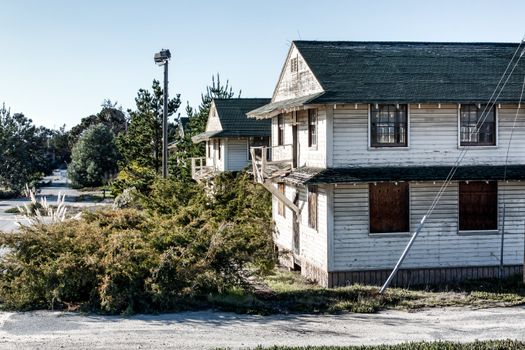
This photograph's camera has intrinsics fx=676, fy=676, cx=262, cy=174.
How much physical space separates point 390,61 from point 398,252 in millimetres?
6707

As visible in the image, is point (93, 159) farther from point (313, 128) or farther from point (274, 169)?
point (313, 128)

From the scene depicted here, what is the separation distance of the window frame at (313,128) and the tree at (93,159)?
188ft

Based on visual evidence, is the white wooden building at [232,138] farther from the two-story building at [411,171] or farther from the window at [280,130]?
the two-story building at [411,171]

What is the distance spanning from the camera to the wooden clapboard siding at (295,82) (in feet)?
74.7

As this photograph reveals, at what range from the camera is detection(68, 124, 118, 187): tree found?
3041 inches

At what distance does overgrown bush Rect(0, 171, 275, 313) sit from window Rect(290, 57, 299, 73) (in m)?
7.54

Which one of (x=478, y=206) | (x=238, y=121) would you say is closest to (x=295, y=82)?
(x=478, y=206)

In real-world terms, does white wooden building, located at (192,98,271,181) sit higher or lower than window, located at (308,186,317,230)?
higher

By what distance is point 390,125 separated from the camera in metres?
21.2

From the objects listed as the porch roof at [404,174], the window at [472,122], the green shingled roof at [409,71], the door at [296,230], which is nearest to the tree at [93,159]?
the door at [296,230]

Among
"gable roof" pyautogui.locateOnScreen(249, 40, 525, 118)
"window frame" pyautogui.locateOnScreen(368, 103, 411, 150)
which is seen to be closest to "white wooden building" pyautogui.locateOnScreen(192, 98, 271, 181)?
"gable roof" pyautogui.locateOnScreen(249, 40, 525, 118)

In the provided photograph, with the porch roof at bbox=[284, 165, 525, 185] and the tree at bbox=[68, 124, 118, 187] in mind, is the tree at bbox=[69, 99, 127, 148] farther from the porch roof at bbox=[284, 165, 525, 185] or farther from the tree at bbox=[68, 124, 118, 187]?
the porch roof at bbox=[284, 165, 525, 185]

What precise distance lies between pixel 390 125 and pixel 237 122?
19786 mm

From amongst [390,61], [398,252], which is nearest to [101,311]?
[398,252]
